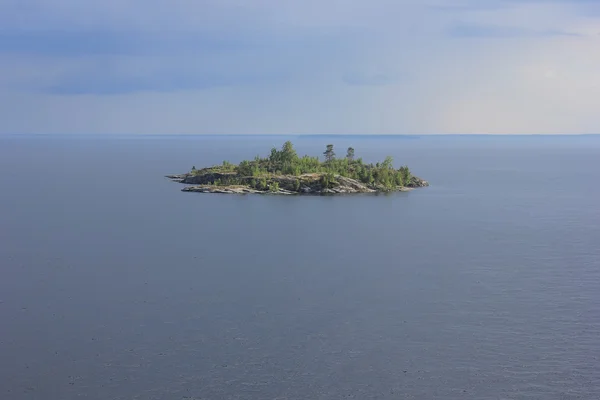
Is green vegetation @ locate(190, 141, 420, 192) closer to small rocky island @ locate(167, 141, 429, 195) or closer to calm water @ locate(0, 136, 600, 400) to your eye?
small rocky island @ locate(167, 141, 429, 195)

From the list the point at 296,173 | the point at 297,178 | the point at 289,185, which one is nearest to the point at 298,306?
the point at 289,185

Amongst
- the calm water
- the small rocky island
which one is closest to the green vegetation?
the small rocky island

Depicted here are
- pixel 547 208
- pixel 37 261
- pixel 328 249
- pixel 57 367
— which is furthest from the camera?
pixel 547 208

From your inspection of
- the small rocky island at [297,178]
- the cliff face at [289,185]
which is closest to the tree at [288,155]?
the small rocky island at [297,178]

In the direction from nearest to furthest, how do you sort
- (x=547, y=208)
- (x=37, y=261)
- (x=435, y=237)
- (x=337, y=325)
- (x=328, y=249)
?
(x=337, y=325), (x=37, y=261), (x=328, y=249), (x=435, y=237), (x=547, y=208)

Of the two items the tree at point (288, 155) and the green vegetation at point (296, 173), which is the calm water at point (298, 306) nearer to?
the green vegetation at point (296, 173)

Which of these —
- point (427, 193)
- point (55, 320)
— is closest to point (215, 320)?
point (55, 320)

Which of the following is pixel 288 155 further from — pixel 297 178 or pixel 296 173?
pixel 297 178

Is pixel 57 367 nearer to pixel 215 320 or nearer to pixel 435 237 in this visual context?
pixel 215 320
